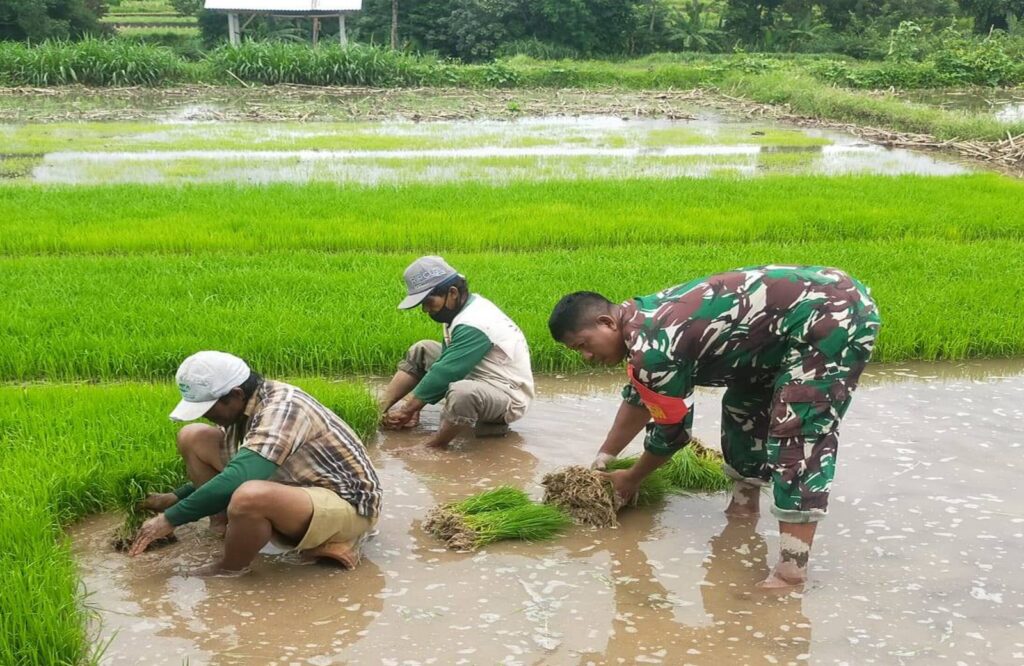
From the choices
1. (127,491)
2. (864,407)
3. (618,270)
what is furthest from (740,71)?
(127,491)

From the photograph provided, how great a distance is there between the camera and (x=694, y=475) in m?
4.36

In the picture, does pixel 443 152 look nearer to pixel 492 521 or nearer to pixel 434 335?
pixel 434 335

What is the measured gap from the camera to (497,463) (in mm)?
4648

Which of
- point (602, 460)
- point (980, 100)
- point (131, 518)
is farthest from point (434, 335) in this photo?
point (980, 100)

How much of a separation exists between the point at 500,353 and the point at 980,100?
71.9 feet

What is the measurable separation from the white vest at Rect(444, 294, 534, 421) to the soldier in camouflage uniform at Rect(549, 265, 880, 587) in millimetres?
1115

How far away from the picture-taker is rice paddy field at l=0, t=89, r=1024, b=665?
10.8ft

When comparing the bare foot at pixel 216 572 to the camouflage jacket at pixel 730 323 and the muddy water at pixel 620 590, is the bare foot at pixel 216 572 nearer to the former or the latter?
the muddy water at pixel 620 590

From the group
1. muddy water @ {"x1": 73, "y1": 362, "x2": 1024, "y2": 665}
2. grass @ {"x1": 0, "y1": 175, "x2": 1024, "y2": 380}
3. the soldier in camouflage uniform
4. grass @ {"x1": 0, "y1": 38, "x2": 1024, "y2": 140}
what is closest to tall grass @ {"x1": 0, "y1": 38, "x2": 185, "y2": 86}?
grass @ {"x1": 0, "y1": 38, "x2": 1024, "y2": 140}

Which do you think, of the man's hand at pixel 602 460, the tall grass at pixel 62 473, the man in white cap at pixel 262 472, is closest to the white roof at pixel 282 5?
the tall grass at pixel 62 473

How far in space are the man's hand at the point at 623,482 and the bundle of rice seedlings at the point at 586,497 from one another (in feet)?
0.07

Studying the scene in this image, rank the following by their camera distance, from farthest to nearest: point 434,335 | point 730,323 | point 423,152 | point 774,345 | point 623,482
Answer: point 423,152, point 434,335, point 623,482, point 774,345, point 730,323

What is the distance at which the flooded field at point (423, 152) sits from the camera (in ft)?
41.0

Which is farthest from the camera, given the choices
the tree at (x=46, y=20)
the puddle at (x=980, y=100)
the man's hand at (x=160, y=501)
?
the tree at (x=46, y=20)
